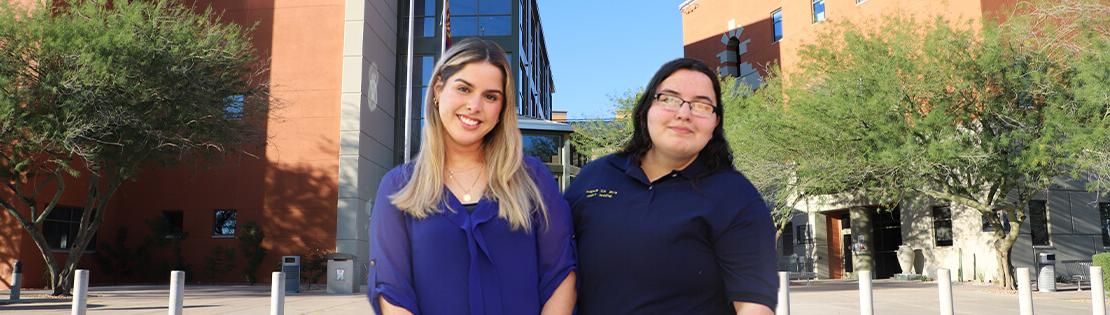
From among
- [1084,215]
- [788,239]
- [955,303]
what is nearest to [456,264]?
[955,303]

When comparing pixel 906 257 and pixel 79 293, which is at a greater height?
pixel 906 257

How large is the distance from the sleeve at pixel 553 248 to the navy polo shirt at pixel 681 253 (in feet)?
0.40

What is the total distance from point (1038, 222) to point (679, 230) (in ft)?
101

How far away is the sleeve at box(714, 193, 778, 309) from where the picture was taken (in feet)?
8.08

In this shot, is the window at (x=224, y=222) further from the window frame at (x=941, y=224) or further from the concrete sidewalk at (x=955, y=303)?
the window frame at (x=941, y=224)

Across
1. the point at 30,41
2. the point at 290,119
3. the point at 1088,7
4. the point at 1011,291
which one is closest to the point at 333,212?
the point at 290,119

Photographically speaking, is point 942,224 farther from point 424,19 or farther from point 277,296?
point 277,296

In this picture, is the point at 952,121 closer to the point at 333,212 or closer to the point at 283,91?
the point at 333,212

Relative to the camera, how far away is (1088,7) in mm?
17734

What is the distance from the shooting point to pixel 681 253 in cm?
249

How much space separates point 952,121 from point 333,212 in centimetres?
1947

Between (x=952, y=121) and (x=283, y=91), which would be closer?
(x=952, y=121)

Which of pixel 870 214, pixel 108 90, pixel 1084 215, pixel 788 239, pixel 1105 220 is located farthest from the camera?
pixel 788 239

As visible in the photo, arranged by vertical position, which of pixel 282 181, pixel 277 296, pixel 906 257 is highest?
pixel 282 181
